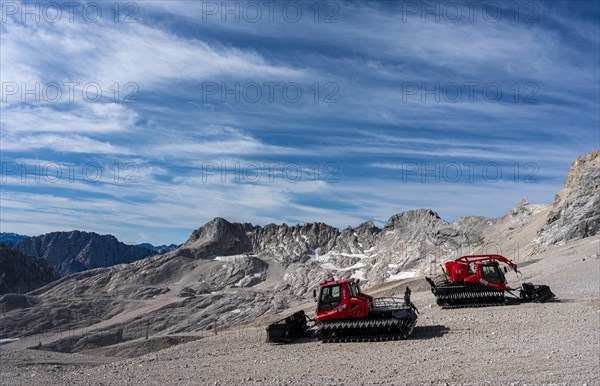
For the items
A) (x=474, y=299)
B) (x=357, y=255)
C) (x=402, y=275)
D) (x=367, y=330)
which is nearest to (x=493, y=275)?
(x=474, y=299)

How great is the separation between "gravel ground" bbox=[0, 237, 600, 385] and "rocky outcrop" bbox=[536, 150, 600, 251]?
33072 mm

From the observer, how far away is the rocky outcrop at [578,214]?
48906 millimetres

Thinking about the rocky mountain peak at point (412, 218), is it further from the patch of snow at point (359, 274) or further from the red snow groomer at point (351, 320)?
the red snow groomer at point (351, 320)


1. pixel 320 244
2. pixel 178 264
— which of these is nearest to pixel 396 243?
pixel 320 244

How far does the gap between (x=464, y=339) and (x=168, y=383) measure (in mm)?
8495

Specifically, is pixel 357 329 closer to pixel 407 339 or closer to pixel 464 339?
pixel 407 339

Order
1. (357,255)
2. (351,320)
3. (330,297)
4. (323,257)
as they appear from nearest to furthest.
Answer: (351,320) → (330,297) → (357,255) → (323,257)

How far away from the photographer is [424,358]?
12.3 m

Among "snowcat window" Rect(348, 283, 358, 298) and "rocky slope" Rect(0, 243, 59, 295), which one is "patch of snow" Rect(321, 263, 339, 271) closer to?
"rocky slope" Rect(0, 243, 59, 295)

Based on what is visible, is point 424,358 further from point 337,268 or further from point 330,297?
point 337,268

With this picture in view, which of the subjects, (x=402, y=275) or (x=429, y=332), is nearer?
(x=429, y=332)

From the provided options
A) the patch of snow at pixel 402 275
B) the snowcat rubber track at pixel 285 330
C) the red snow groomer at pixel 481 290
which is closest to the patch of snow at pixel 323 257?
the patch of snow at pixel 402 275

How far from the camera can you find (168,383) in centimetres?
1181

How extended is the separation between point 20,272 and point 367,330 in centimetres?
13859
